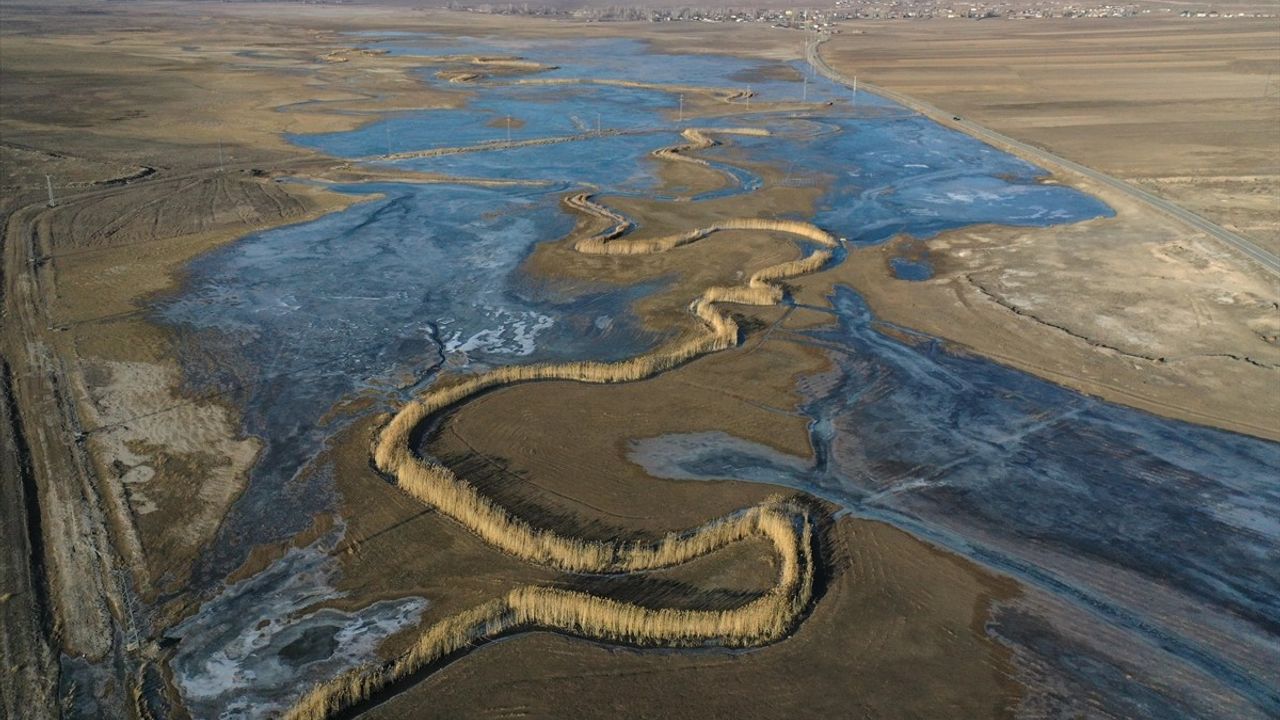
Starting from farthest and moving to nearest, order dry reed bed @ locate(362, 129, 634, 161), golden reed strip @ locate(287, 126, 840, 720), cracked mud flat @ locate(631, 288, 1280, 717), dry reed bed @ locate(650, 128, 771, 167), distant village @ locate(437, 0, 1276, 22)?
distant village @ locate(437, 0, 1276, 22) < dry reed bed @ locate(650, 128, 771, 167) < dry reed bed @ locate(362, 129, 634, 161) < cracked mud flat @ locate(631, 288, 1280, 717) < golden reed strip @ locate(287, 126, 840, 720)

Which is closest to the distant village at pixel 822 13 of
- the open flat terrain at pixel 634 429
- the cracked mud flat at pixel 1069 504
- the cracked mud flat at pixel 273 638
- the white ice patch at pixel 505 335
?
the open flat terrain at pixel 634 429

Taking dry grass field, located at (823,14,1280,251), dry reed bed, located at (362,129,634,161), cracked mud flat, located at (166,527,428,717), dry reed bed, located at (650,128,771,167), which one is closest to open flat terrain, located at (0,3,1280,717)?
cracked mud flat, located at (166,527,428,717)

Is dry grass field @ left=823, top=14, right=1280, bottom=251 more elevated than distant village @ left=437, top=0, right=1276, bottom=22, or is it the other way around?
distant village @ left=437, top=0, right=1276, bottom=22

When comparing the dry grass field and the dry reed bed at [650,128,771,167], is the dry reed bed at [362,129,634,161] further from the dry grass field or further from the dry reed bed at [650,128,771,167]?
the dry grass field

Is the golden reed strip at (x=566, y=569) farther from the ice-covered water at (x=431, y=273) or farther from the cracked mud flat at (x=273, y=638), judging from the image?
the ice-covered water at (x=431, y=273)

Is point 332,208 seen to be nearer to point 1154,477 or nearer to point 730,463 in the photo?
point 730,463

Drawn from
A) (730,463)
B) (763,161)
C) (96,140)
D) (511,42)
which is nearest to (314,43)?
(511,42)

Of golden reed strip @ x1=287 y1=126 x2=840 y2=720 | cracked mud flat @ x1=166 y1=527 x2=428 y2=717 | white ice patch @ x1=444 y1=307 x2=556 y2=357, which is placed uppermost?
white ice patch @ x1=444 y1=307 x2=556 y2=357
